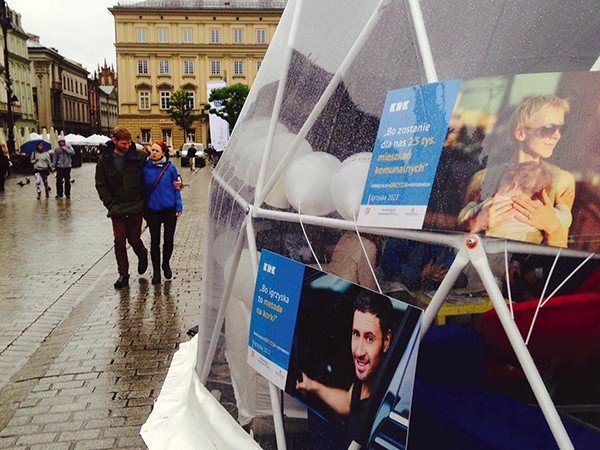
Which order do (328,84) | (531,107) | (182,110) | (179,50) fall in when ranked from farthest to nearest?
(179,50) < (182,110) < (328,84) < (531,107)

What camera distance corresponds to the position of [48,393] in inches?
208

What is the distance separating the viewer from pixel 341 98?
305cm

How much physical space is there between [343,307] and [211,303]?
6.70 ft

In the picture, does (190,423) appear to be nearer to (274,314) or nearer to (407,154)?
(274,314)

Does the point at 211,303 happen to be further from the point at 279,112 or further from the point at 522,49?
the point at 522,49

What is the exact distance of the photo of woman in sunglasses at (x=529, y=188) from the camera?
2168 mm

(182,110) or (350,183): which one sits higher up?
(350,183)

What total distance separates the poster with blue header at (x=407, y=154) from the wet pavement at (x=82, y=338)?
8.70 ft

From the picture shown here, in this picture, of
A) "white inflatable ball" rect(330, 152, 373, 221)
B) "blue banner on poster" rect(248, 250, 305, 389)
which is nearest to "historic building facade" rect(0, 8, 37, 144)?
"blue banner on poster" rect(248, 250, 305, 389)

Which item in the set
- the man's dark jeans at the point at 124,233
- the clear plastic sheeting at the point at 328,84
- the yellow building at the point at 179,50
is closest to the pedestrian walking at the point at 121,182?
the man's dark jeans at the point at 124,233

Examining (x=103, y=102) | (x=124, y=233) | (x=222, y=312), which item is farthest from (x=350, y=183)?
(x=103, y=102)

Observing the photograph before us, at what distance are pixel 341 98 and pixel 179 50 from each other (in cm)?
9013

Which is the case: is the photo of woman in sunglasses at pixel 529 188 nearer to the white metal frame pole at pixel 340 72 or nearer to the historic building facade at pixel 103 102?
the white metal frame pole at pixel 340 72

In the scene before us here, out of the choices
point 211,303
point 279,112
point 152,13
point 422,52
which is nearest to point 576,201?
point 422,52
